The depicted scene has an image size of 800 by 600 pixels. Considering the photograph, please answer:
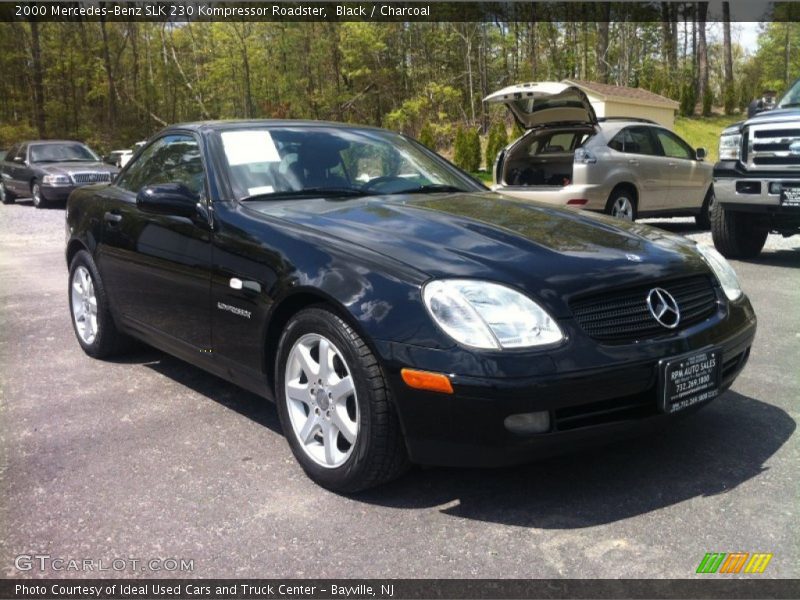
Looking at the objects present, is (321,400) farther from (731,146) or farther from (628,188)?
(628,188)

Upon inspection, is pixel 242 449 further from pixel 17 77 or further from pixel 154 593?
pixel 17 77

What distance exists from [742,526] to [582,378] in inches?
29.7

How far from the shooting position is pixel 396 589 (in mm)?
2367

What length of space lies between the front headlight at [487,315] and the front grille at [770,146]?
18.5 ft

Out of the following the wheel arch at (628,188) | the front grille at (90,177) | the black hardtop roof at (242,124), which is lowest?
the wheel arch at (628,188)

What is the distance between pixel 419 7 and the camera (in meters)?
38.5

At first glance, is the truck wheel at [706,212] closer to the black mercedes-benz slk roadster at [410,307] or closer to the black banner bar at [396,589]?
the black mercedes-benz slk roadster at [410,307]

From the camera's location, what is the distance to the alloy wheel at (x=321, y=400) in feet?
9.68

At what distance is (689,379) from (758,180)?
5296mm

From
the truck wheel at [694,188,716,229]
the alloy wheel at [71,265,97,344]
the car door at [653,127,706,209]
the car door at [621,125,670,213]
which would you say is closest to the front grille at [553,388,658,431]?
the alloy wheel at [71,265,97,344]

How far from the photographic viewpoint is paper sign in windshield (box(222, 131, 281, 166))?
3896 millimetres

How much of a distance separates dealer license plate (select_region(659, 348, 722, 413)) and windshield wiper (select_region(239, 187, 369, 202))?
1.78m

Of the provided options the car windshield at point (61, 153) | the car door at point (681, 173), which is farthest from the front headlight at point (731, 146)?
the car windshield at point (61, 153)

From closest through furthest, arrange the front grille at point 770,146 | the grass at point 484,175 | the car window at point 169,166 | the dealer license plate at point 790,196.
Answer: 1. the car window at point 169,166
2. the dealer license plate at point 790,196
3. the front grille at point 770,146
4. the grass at point 484,175
